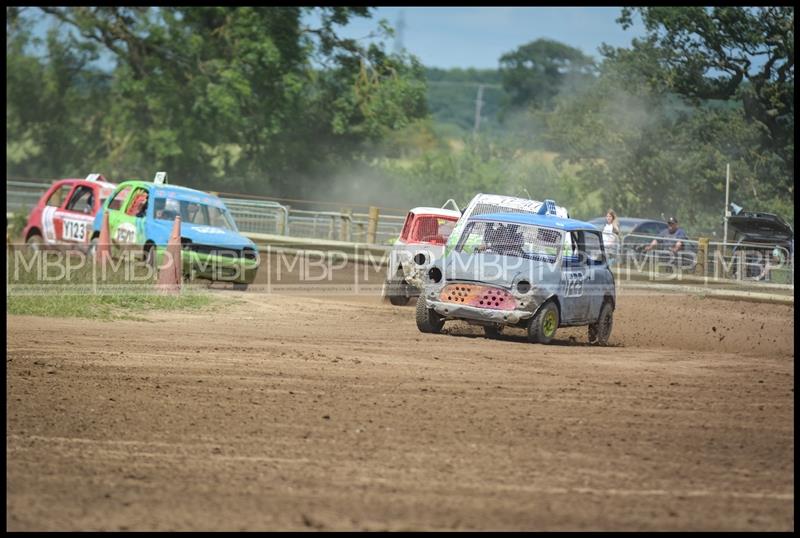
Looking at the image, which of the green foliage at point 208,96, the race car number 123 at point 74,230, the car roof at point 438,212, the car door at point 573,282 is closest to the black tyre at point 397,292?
the car roof at point 438,212

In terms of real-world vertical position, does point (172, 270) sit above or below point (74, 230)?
below

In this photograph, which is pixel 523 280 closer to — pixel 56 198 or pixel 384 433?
pixel 384 433

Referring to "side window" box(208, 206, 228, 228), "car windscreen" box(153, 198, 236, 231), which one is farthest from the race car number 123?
"side window" box(208, 206, 228, 228)

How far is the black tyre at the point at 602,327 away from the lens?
51.5 ft

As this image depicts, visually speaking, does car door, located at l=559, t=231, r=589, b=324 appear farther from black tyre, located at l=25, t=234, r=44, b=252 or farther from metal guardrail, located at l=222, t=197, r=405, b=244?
metal guardrail, located at l=222, t=197, r=405, b=244

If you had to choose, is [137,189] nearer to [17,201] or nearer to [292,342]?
[292,342]

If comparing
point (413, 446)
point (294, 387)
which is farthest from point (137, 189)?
point (413, 446)

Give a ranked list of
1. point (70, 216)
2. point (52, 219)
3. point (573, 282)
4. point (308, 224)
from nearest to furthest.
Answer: point (573, 282)
point (70, 216)
point (52, 219)
point (308, 224)

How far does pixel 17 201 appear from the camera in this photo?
38.7 metres

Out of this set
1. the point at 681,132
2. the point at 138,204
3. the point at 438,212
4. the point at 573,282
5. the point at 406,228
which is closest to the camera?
the point at 573,282

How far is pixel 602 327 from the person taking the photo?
15742 millimetres

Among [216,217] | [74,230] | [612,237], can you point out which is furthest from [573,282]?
[612,237]

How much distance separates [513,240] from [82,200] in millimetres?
10575

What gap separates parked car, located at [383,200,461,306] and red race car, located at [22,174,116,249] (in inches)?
241
